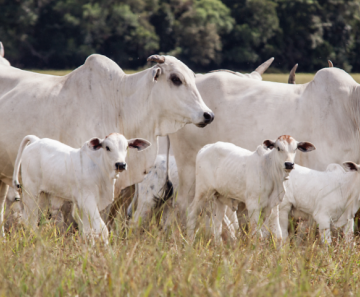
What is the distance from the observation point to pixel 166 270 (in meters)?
3.04

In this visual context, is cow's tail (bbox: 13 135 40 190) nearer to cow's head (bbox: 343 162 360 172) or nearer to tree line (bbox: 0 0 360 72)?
cow's head (bbox: 343 162 360 172)

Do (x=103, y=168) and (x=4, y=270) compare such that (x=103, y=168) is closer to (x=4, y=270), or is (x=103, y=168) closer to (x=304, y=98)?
(x=4, y=270)

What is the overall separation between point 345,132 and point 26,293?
3389mm

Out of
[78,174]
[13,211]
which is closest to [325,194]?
[78,174]

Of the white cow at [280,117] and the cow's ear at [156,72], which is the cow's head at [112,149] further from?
the white cow at [280,117]

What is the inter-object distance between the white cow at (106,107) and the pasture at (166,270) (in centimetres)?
132

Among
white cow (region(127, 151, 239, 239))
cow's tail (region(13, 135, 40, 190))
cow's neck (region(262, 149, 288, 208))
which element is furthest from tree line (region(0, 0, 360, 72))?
cow's neck (region(262, 149, 288, 208))

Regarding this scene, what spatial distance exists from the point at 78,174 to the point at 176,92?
1.13m

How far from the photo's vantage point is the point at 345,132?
5.18 m

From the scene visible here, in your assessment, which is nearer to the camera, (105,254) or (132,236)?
(105,254)

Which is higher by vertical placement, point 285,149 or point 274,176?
point 285,149

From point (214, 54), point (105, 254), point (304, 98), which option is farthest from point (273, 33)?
point (105, 254)

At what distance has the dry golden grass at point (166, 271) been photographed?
2789mm

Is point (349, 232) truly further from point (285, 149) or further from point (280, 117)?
point (280, 117)
